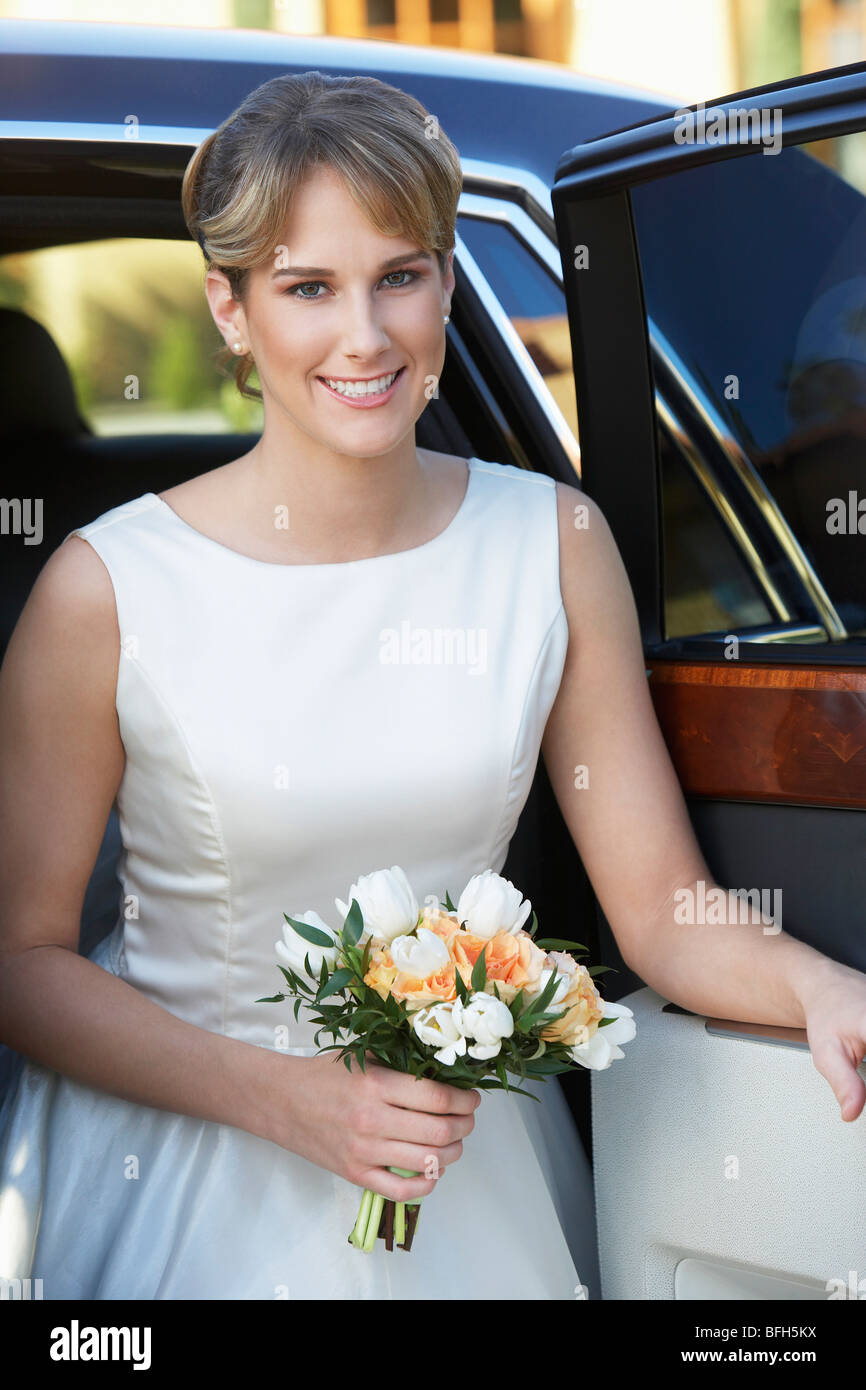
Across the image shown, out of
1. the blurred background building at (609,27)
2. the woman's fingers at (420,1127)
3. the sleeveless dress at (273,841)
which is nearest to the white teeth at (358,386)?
the sleeveless dress at (273,841)

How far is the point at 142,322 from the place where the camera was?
4277mm

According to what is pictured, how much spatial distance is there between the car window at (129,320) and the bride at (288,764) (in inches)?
16.0

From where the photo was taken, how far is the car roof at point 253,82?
218 centimetres

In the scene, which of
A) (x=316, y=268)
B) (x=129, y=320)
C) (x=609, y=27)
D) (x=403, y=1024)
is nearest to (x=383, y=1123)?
(x=403, y=1024)

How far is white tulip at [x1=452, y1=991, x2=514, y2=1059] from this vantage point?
4.99 ft

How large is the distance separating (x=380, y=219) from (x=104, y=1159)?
125cm

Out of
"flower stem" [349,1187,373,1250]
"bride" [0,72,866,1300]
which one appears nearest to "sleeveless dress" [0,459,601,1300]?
"bride" [0,72,866,1300]

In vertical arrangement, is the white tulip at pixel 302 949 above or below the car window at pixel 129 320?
below

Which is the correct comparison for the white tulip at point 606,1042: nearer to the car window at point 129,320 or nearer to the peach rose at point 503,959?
the peach rose at point 503,959

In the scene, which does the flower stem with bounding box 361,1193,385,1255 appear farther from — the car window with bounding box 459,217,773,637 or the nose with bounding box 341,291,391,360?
the nose with bounding box 341,291,391,360

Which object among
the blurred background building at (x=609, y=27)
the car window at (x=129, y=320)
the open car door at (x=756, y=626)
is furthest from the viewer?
the blurred background building at (x=609, y=27)

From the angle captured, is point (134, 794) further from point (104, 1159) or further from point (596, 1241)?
point (596, 1241)

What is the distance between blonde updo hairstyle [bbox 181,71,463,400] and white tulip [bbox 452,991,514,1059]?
935 mm
